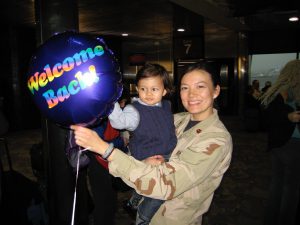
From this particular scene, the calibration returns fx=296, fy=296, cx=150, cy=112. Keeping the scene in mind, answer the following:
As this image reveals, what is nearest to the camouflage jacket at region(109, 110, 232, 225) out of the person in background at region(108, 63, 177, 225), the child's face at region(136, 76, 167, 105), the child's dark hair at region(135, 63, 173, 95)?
the person in background at region(108, 63, 177, 225)

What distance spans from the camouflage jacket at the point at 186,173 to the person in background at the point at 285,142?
1.61 m

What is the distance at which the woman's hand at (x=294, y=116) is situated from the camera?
2.73m

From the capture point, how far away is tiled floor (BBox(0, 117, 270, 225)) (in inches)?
140

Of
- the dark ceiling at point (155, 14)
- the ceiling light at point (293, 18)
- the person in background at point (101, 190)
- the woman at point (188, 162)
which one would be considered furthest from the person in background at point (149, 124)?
the ceiling light at point (293, 18)

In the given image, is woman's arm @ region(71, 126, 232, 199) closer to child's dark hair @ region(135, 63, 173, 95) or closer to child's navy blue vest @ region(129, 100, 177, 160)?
child's navy blue vest @ region(129, 100, 177, 160)

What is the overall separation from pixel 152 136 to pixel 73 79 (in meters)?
0.69

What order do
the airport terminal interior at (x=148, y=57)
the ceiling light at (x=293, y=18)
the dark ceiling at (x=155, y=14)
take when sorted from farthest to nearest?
the ceiling light at (x=293, y=18)
the dark ceiling at (x=155, y=14)
the airport terminal interior at (x=148, y=57)

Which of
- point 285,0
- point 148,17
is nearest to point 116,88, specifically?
point 285,0

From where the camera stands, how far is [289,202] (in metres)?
2.84

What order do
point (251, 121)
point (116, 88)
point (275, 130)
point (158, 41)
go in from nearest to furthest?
point (116, 88)
point (275, 130)
point (251, 121)
point (158, 41)

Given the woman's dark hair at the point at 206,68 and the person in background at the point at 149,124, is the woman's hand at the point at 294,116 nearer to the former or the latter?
the person in background at the point at 149,124

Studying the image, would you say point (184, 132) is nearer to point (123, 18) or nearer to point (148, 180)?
point (148, 180)

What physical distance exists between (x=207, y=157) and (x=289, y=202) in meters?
2.03

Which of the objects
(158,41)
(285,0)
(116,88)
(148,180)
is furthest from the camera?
(158,41)
